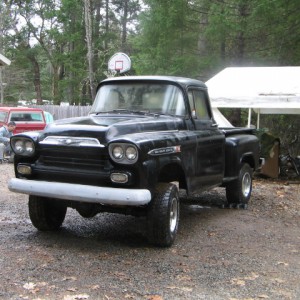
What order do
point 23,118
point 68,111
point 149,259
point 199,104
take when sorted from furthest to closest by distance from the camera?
point 68,111 → point 23,118 → point 199,104 → point 149,259

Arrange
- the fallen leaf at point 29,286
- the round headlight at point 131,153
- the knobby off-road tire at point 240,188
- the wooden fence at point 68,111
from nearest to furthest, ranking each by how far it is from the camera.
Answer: the fallen leaf at point 29,286 < the round headlight at point 131,153 < the knobby off-road tire at point 240,188 < the wooden fence at point 68,111

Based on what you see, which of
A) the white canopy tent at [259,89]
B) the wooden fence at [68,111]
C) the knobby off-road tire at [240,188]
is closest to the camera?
the knobby off-road tire at [240,188]

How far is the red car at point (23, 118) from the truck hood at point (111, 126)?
1276 cm

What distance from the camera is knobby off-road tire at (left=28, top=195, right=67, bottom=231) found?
608 centimetres

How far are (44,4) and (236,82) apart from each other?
2981 cm

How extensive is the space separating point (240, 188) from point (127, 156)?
3.76m

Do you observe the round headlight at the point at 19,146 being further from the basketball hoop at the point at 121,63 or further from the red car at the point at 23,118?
the red car at the point at 23,118

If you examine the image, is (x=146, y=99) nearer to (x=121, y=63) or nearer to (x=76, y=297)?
(x=76, y=297)

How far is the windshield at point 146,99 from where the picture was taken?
21.2 feet

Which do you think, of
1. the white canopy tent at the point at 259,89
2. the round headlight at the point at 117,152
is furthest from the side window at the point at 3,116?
the round headlight at the point at 117,152

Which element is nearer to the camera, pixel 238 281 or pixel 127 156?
pixel 238 281

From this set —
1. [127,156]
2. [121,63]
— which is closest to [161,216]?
[127,156]

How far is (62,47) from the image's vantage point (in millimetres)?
40719

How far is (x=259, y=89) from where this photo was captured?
12.1m
